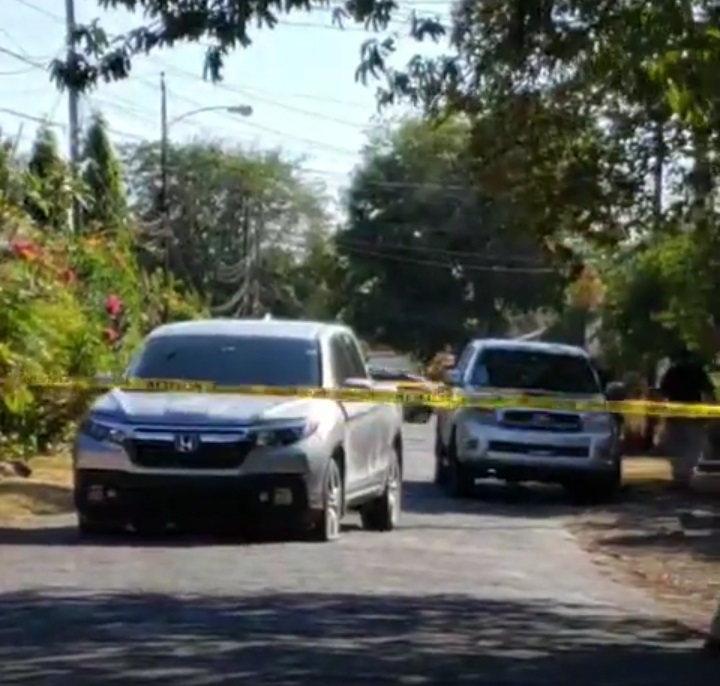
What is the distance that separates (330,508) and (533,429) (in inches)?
333

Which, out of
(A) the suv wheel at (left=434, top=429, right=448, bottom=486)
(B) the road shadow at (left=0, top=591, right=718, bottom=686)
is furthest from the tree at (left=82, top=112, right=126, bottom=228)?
(B) the road shadow at (left=0, top=591, right=718, bottom=686)

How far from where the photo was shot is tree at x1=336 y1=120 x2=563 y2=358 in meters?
61.5

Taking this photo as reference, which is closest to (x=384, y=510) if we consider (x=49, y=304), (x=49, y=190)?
(x=49, y=304)

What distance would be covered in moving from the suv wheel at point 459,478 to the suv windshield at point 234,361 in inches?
300

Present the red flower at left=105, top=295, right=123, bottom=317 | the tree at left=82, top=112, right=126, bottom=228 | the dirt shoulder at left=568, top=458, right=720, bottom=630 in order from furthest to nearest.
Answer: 1. the tree at left=82, top=112, right=126, bottom=228
2. the red flower at left=105, top=295, right=123, bottom=317
3. the dirt shoulder at left=568, top=458, right=720, bottom=630

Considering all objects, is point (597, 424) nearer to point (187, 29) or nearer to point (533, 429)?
point (533, 429)

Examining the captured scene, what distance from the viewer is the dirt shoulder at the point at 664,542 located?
15.9m

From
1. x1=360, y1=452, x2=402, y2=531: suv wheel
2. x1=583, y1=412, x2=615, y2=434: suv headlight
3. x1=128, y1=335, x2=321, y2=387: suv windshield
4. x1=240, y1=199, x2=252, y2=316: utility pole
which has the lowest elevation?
x1=360, y1=452, x2=402, y2=531: suv wheel

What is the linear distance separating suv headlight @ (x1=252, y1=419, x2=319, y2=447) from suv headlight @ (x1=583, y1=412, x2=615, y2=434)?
9.14m

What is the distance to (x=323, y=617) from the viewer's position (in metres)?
12.8

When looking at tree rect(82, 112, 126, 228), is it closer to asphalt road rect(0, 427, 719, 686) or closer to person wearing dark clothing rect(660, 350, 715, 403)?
person wearing dark clothing rect(660, 350, 715, 403)

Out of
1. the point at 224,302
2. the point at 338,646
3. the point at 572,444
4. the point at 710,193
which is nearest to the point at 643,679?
the point at 338,646

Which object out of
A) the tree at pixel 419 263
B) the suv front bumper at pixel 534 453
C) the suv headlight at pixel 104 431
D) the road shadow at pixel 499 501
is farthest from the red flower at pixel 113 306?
the tree at pixel 419 263

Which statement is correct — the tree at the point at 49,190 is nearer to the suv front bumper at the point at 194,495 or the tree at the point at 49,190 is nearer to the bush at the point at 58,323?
the bush at the point at 58,323
